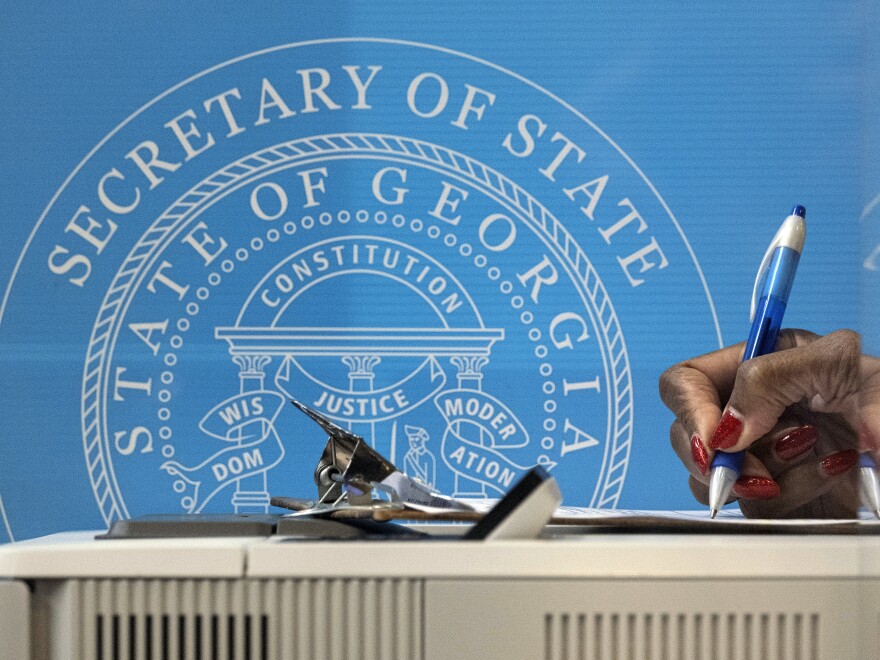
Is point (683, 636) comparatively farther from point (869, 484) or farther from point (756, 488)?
point (756, 488)

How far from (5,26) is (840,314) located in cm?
119

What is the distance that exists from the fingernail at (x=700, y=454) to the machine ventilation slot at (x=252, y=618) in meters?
0.26

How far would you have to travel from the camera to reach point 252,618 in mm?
370

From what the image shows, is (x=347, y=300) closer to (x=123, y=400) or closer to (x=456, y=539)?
(x=123, y=400)

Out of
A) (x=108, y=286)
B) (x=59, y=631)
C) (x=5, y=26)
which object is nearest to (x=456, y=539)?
(x=59, y=631)

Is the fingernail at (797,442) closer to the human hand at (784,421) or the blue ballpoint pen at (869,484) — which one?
the human hand at (784,421)

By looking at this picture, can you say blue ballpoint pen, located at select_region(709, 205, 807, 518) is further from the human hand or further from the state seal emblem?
the state seal emblem

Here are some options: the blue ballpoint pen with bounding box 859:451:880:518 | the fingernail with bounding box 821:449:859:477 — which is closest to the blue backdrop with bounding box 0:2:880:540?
the fingernail with bounding box 821:449:859:477

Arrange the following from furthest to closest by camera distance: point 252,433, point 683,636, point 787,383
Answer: point 252,433 < point 787,383 < point 683,636

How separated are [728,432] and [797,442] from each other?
5cm

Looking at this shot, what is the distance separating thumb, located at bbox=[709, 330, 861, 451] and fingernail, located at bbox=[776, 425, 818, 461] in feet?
0.09

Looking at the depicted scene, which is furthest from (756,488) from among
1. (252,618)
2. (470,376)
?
(470,376)

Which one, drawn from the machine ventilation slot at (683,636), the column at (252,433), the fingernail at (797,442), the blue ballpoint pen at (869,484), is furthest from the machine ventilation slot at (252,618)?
the column at (252,433)

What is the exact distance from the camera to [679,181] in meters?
1.36
